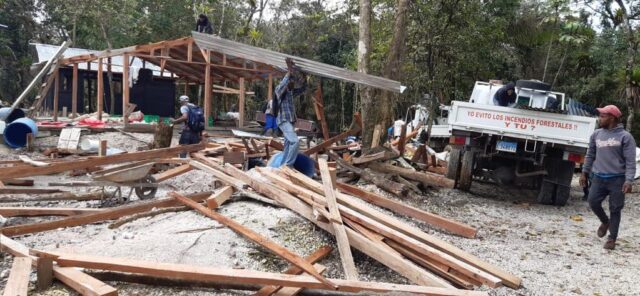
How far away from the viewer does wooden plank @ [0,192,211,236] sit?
4.78m

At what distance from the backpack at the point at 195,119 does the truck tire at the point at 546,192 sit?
7103mm

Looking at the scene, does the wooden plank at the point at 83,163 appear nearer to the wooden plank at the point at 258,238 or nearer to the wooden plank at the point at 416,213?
the wooden plank at the point at 258,238

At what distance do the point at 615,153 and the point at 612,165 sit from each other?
6.9 inches

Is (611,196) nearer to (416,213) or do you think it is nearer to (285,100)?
(416,213)

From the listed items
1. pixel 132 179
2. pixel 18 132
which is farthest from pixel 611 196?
pixel 18 132

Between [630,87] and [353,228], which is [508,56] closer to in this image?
[630,87]

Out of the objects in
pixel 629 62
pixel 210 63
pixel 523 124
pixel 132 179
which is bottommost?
pixel 132 179

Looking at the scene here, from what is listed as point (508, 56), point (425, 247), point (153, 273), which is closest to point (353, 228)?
point (425, 247)

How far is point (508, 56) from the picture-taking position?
20266mm

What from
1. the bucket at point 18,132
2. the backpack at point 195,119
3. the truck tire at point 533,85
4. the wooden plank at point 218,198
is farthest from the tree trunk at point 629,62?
the bucket at point 18,132

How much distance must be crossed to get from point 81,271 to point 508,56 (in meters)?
19.8

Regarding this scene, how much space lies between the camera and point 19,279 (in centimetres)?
335

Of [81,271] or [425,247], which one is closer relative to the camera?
[81,271]

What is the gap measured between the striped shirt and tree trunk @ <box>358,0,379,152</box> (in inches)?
118
